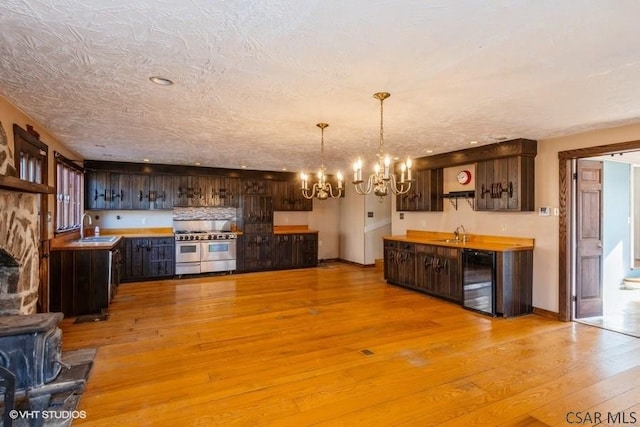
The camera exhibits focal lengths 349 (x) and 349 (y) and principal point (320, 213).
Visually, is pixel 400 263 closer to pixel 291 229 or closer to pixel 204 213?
pixel 291 229

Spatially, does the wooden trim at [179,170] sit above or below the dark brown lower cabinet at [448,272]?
above

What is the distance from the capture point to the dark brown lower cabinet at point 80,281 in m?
4.51

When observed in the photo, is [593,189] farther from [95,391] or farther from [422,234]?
[95,391]

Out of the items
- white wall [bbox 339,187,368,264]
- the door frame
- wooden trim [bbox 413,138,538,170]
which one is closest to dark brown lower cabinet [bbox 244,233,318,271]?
white wall [bbox 339,187,368,264]

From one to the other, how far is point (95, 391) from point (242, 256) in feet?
17.0

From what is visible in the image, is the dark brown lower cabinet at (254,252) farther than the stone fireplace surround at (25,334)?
Yes

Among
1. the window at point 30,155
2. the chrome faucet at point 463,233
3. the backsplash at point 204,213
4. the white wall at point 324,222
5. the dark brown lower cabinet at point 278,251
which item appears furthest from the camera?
the white wall at point 324,222

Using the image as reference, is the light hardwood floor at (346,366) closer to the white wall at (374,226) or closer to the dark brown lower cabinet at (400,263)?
the dark brown lower cabinet at (400,263)

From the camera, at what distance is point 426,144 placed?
5121 mm

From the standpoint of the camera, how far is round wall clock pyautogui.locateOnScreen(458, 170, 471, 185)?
5761 millimetres

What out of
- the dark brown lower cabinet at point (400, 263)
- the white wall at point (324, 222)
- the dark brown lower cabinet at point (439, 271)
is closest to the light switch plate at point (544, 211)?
the dark brown lower cabinet at point (439, 271)

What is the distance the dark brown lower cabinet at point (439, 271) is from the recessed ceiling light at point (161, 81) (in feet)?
14.4

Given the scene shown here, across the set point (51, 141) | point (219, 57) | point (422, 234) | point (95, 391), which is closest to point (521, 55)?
point (219, 57)

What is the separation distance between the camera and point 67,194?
18.6 feet
